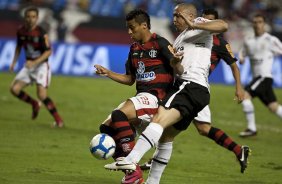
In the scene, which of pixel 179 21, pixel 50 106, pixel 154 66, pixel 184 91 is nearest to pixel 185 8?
pixel 179 21

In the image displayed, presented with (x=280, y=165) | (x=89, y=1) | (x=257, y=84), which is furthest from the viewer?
(x=89, y=1)

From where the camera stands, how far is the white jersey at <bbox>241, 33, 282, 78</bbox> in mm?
16078

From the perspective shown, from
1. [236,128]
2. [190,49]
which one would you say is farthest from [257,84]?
[190,49]

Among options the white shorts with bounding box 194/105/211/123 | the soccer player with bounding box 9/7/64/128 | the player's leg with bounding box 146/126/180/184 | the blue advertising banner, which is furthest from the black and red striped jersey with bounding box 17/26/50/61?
the blue advertising banner

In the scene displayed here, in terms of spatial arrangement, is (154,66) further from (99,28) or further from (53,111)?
(99,28)

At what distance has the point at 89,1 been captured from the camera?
30266mm

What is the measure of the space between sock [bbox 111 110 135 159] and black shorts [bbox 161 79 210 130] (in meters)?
0.57

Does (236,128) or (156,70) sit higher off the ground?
(156,70)

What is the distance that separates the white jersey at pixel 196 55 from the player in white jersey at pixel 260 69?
674 cm

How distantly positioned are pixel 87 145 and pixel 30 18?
146 inches

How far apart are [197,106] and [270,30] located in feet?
65.0

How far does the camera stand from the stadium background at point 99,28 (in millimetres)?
24828

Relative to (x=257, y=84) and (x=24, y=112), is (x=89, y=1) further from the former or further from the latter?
(x=257, y=84)

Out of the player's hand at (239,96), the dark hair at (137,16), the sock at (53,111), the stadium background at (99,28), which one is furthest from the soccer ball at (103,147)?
the stadium background at (99,28)
